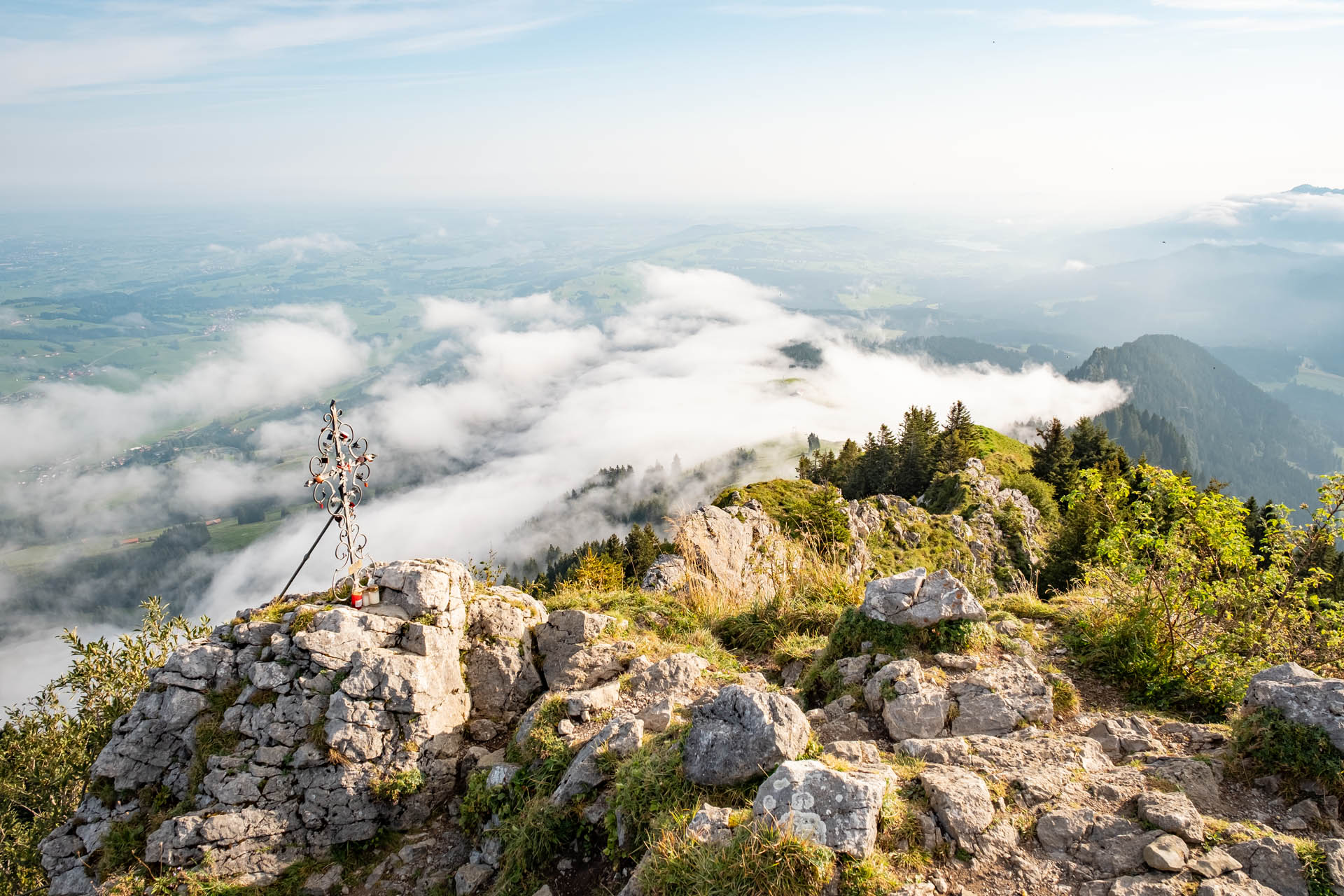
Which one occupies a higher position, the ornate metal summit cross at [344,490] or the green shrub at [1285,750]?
the ornate metal summit cross at [344,490]

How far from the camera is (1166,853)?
4.64m

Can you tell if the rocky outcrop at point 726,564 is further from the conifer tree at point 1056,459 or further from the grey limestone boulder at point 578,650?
the conifer tree at point 1056,459

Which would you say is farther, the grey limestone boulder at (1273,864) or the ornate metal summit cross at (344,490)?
the ornate metal summit cross at (344,490)

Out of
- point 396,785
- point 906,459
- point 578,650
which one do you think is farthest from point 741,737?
point 906,459

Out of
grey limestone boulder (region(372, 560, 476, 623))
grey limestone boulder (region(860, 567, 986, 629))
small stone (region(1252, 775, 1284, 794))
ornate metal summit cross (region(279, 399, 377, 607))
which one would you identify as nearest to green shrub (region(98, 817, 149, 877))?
ornate metal summit cross (region(279, 399, 377, 607))

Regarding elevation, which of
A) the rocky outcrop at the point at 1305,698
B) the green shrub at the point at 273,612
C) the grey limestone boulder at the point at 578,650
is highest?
the rocky outcrop at the point at 1305,698

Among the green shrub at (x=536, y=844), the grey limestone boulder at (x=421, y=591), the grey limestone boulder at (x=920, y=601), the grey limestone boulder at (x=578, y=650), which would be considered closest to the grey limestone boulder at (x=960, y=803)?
the grey limestone boulder at (x=920, y=601)

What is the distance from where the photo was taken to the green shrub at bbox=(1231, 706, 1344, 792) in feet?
17.2

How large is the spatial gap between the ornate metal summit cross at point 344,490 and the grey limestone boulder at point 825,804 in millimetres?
6231

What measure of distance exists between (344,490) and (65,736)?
20.8 meters

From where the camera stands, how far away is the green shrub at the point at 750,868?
459 centimetres

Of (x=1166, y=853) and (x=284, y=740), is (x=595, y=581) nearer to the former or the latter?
(x=284, y=740)

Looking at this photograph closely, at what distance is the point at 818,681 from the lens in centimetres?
848

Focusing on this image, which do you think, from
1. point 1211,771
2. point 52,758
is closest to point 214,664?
point 1211,771
